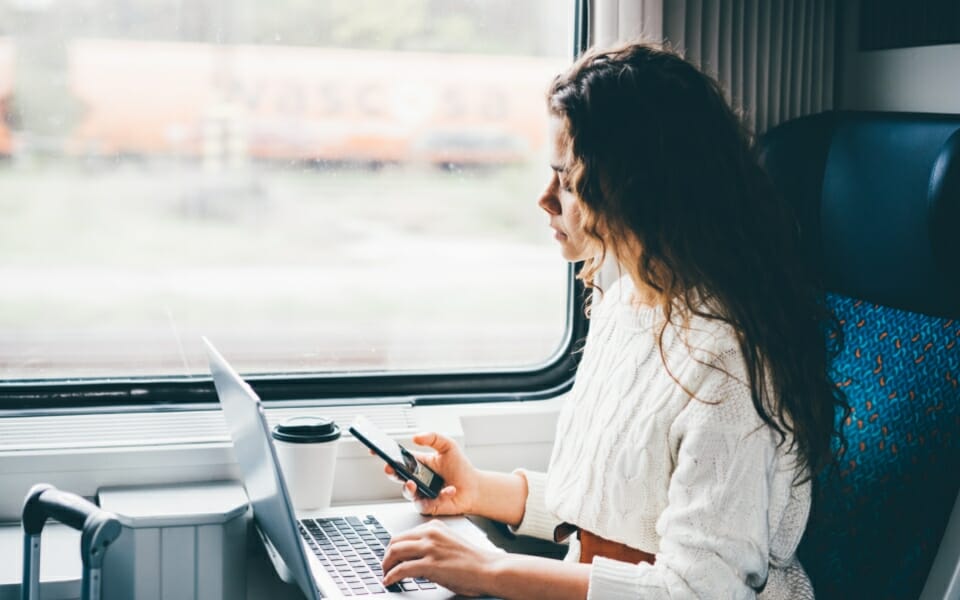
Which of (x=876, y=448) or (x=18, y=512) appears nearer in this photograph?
(x=876, y=448)

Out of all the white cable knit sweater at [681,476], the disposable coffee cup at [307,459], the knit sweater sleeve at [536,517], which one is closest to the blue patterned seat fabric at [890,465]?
the white cable knit sweater at [681,476]

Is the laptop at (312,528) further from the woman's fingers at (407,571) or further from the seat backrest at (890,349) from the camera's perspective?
the seat backrest at (890,349)

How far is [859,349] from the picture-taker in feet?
4.86

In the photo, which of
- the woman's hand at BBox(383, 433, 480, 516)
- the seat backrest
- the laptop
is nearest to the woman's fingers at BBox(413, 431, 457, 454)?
the woman's hand at BBox(383, 433, 480, 516)

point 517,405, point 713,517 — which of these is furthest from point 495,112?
point 713,517

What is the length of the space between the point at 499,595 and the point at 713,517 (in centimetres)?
30

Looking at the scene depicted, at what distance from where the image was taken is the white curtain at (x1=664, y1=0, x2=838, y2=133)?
199cm

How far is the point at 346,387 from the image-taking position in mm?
2070

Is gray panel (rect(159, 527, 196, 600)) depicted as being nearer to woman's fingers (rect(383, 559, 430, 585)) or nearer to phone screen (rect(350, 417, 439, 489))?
phone screen (rect(350, 417, 439, 489))

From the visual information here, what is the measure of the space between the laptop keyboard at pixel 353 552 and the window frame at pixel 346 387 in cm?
44

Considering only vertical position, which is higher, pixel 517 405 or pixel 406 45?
pixel 406 45

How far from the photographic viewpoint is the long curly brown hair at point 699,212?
1.26 m

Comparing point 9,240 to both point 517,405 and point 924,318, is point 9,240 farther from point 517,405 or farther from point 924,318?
point 924,318

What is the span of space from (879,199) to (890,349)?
0.71 feet
